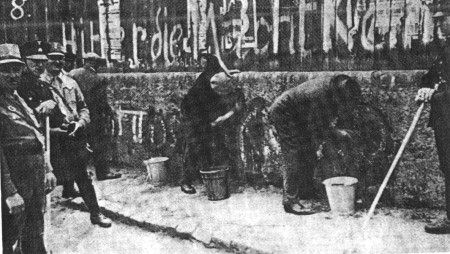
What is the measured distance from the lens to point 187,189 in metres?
5.86

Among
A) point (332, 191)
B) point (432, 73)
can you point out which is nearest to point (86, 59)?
point (332, 191)

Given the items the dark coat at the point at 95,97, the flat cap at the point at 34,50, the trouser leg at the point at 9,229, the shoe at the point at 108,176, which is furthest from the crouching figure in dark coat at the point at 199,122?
the trouser leg at the point at 9,229

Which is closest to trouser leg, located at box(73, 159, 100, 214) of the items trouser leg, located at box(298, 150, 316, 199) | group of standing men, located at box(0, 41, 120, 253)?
group of standing men, located at box(0, 41, 120, 253)

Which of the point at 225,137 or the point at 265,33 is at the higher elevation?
the point at 265,33

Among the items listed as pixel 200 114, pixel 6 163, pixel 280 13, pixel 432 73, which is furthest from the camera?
pixel 200 114

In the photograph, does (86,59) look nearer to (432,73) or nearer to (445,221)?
(432,73)

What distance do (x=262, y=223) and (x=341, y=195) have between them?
34.5 inches

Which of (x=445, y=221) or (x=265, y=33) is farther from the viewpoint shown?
(x=265, y=33)

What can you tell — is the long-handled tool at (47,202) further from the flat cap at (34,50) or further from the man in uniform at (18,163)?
the flat cap at (34,50)

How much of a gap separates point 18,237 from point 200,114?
2.36 m

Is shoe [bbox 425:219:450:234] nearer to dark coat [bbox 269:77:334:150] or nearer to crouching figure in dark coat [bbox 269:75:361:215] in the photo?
crouching figure in dark coat [bbox 269:75:361:215]

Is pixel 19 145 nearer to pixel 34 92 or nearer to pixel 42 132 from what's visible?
pixel 42 132

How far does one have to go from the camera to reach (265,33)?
548 centimetres

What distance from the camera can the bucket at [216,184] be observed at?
560cm
